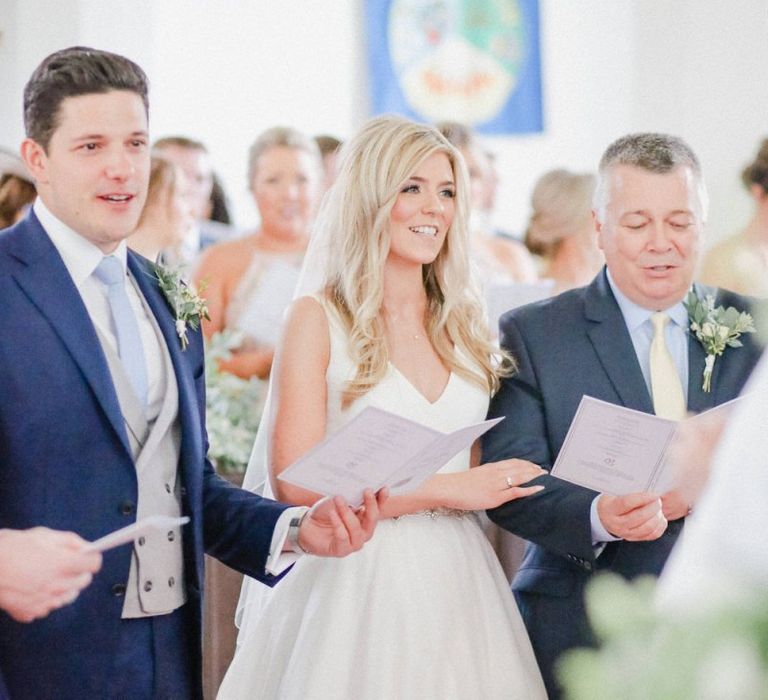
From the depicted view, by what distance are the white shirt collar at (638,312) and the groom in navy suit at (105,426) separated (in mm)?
885

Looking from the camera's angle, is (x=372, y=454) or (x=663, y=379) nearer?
(x=372, y=454)

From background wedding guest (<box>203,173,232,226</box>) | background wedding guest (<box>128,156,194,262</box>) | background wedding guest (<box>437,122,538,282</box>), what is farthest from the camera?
background wedding guest (<box>203,173,232,226</box>)

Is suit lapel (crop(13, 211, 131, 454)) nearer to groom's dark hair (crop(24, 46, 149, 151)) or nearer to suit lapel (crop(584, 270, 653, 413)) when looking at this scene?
Answer: groom's dark hair (crop(24, 46, 149, 151))

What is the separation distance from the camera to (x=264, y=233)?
5.91 m

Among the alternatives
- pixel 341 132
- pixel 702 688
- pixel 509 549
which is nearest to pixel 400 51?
pixel 341 132

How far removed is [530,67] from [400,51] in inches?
38.7

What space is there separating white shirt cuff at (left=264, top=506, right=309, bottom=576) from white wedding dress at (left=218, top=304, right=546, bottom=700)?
1.11 ft

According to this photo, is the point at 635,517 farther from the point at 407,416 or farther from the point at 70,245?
the point at 70,245

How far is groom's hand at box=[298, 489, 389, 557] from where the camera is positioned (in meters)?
2.57

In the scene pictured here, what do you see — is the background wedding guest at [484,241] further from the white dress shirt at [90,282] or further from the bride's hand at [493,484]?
the white dress shirt at [90,282]

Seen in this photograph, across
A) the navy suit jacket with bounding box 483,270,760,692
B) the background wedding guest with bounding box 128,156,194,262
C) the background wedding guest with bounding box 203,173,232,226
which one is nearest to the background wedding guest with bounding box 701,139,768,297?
the navy suit jacket with bounding box 483,270,760,692

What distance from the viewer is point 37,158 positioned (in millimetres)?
2467


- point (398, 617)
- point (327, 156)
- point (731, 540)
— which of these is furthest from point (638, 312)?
point (327, 156)

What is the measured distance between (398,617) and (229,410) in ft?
5.85
